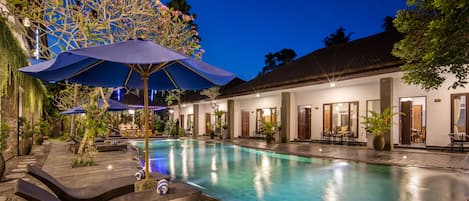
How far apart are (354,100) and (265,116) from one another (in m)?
7.36

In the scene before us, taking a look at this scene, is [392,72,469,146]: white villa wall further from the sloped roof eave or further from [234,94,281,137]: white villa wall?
[234,94,281,137]: white villa wall

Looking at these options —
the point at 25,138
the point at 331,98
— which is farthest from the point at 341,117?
the point at 25,138

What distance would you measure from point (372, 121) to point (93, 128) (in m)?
11.1

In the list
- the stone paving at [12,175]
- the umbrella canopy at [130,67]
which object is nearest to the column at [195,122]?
the stone paving at [12,175]

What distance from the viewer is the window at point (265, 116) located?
20783 mm

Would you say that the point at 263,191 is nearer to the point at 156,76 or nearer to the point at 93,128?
the point at 156,76

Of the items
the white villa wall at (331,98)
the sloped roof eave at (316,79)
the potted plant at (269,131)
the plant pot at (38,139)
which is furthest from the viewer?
the potted plant at (269,131)

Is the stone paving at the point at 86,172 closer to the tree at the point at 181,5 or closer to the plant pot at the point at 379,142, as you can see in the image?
the plant pot at the point at 379,142

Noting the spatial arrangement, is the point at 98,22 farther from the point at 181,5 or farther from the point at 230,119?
the point at 181,5

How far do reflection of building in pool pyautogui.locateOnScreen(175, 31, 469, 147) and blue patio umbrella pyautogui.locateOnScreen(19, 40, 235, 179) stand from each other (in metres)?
9.40

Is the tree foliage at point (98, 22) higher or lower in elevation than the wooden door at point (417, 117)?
higher

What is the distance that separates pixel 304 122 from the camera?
740 inches

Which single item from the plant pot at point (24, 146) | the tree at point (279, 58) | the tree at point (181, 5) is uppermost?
the tree at point (181, 5)

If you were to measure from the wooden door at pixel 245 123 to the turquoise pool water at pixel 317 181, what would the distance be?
1256cm
